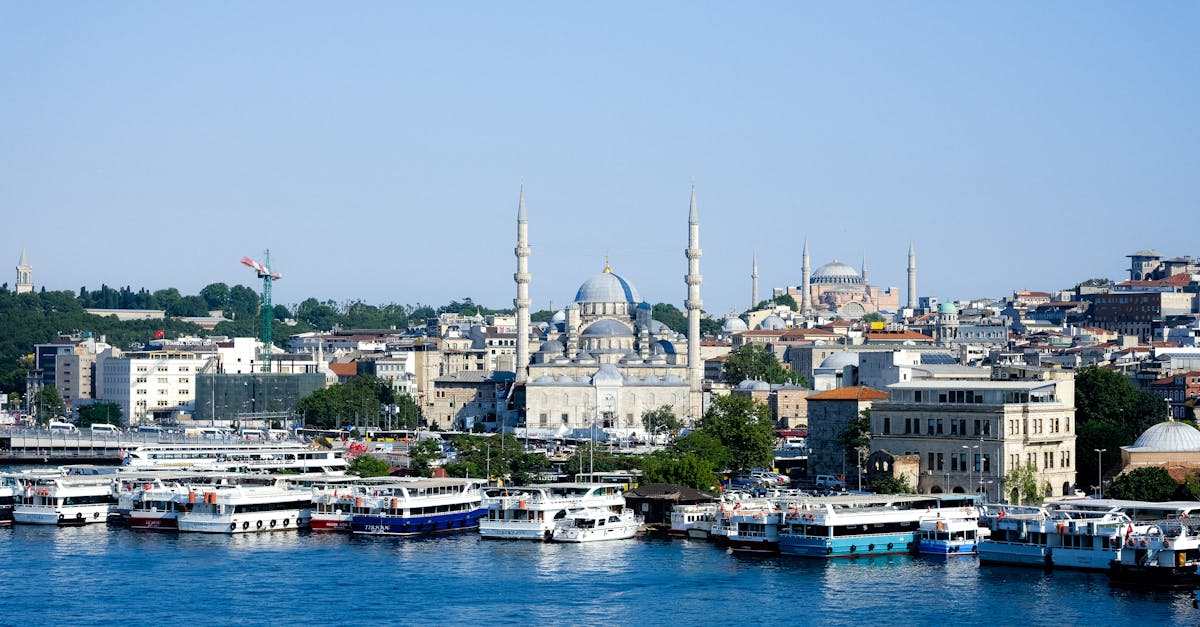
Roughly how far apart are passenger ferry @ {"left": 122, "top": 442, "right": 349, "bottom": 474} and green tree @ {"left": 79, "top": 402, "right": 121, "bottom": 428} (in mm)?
27073

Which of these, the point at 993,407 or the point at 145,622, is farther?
the point at 993,407

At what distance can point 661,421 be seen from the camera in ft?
287

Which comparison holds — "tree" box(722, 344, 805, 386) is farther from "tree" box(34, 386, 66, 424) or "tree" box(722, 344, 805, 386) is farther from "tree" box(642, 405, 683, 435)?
"tree" box(34, 386, 66, 424)

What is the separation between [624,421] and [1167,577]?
169 feet

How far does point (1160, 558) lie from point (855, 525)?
23.3 ft

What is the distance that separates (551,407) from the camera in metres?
92.2

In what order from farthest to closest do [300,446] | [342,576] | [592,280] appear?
[592,280]
[300,446]
[342,576]

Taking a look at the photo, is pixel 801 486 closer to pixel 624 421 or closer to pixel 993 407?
pixel 993 407

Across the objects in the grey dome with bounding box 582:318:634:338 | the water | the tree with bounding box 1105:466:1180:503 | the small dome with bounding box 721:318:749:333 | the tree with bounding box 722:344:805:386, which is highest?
the small dome with bounding box 721:318:749:333

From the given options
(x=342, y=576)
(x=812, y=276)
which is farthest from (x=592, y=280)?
(x=812, y=276)

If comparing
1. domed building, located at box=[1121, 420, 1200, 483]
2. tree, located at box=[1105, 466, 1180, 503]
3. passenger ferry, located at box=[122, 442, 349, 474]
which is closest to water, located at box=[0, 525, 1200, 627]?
tree, located at box=[1105, 466, 1180, 503]

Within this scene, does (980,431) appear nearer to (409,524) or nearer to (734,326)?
(409,524)

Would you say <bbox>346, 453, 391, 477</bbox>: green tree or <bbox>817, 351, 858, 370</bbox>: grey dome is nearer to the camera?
<bbox>346, 453, 391, 477</bbox>: green tree

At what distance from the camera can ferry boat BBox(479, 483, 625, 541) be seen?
4953 cm
